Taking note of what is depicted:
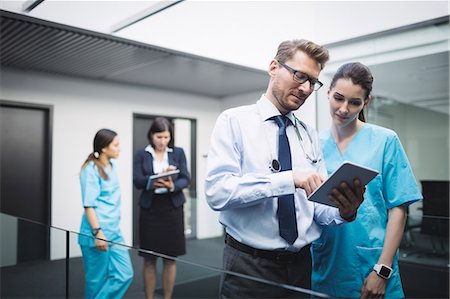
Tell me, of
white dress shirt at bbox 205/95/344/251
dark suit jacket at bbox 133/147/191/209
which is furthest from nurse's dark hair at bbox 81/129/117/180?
white dress shirt at bbox 205/95/344/251

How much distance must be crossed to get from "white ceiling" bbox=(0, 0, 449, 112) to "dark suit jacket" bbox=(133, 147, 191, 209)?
0.88 m

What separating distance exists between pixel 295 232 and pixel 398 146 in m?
0.54

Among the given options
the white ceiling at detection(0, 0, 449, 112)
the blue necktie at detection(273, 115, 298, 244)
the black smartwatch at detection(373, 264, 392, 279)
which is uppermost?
the white ceiling at detection(0, 0, 449, 112)

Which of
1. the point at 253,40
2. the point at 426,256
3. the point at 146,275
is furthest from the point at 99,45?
the point at 426,256

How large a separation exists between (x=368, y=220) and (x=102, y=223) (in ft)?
5.41

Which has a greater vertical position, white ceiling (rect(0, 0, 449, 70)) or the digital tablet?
white ceiling (rect(0, 0, 449, 70))

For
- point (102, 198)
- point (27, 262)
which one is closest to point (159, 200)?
point (102, 198)

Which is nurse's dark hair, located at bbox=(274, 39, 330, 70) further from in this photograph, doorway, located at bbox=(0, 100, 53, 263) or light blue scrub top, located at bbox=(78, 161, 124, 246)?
doorway, located at bbox=(0, 100, 53, 263)

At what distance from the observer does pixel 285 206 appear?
114 centimetres

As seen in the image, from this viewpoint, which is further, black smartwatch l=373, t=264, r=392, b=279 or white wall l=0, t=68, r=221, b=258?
white wall l=0, t=68, r=221, b=258

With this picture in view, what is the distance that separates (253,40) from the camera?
119 inches

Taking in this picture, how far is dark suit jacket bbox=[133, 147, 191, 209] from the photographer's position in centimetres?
253

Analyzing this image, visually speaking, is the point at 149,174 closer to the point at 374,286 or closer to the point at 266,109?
the point at 266,109

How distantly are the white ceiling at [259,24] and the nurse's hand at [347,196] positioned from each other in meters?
1.46
